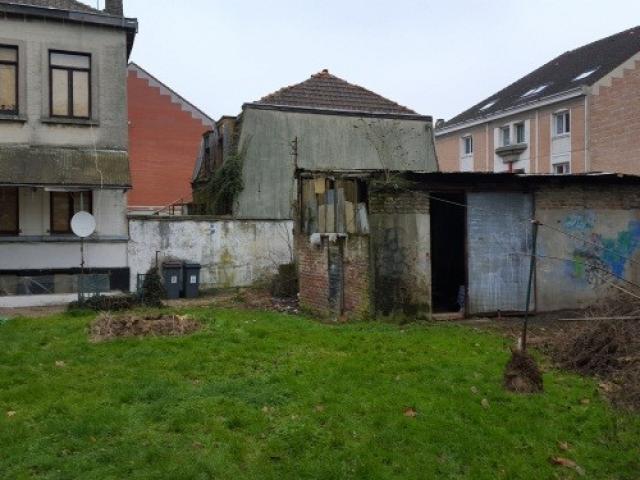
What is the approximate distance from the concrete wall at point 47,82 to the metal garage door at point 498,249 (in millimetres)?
9818

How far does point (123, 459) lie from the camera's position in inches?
213

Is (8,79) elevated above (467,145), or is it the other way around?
(467,145)

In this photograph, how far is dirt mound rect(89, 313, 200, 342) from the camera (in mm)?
10445

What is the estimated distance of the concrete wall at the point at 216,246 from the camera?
56.6ft

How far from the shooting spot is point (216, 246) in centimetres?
1819

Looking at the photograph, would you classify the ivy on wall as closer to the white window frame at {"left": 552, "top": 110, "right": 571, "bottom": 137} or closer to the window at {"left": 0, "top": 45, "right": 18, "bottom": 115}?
the window at {"left": 0, "top": 45, "right": 18, "bottom": 115}

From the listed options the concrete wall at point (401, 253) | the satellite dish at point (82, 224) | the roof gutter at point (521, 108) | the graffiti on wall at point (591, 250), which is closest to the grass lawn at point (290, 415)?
the concrete wall at point (401, 253)

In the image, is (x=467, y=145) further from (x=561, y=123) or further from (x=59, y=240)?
(x=59, y=240)

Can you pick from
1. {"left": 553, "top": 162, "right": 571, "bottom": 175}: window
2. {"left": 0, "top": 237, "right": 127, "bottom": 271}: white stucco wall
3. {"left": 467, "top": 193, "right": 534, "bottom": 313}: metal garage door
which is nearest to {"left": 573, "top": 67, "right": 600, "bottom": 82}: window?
{"left": 553, "top": 162, "right": 571, "bottom": 175}: window

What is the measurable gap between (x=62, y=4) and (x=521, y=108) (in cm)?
2664

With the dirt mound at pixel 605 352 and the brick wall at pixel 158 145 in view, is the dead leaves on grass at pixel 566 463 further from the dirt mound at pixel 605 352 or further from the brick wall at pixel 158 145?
the brick wall at pixel 158 145

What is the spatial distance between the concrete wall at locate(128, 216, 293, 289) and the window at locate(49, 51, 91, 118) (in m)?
3.27

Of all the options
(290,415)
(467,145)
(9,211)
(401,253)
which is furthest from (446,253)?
(467,145)

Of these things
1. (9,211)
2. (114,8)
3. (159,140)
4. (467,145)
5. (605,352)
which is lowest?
(605,352)
